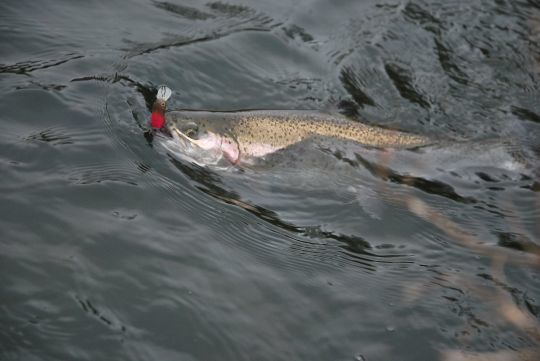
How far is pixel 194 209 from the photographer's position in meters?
4.85

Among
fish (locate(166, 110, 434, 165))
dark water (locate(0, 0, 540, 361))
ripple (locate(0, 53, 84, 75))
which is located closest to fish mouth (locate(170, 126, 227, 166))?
fish (locate(166, 110, 434, 165))

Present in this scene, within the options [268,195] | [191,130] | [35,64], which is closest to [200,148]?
[191,130]

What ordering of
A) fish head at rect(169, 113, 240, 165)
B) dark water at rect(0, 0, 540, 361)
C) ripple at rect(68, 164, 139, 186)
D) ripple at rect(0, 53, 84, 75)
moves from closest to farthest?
1. dark water at rect(0, 0, 540, 361)
2. ripple at rect(68, 164, 139, 186)
3. fish head at rect(169, 113, 240, 165)
4. ripple at rect(0, 53, 84, 75)

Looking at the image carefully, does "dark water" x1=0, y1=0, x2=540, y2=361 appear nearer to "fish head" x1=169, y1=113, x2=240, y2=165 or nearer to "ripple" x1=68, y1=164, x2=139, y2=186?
"ripple" x1=68, y1=164, x2=139, y2=186

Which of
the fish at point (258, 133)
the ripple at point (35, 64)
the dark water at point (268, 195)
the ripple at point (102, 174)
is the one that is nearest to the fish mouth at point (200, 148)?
the fish at point (258, 133)

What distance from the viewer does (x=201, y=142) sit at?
5312 mm

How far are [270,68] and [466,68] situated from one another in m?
2.32

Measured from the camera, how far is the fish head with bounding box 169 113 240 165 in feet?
17.3

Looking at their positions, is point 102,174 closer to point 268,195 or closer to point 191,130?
point 191,130

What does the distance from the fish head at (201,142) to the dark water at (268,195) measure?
144 mm

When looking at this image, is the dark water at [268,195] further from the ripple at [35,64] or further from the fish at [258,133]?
the fish at [258,133]

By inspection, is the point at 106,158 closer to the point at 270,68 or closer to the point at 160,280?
the point at 160,280

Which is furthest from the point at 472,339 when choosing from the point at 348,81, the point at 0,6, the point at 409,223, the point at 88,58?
the point at 0,6

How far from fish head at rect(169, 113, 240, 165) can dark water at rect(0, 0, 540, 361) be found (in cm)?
14
